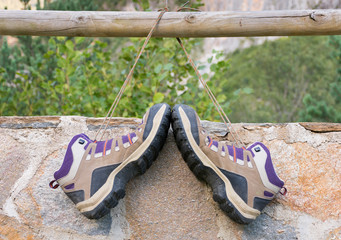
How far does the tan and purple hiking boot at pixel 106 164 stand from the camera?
902 mm

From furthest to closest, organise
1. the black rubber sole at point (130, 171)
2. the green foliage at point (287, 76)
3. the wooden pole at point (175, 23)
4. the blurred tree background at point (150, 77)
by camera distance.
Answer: the green foliage at point (287, 76), the blurred tree background at point (150, 77), the wooden pole at point (175, 23), the black rubber sole at point (130, 171)

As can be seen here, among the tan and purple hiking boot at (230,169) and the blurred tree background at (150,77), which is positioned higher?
the tan and purple hiking boot at (230,169)

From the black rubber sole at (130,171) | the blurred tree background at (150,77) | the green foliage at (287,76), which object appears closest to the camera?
the black rubber sole at (130,171)

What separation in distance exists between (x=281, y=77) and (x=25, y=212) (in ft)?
33.5

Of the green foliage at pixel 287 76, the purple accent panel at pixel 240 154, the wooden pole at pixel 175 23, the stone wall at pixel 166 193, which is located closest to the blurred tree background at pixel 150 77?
the green foliage at pixel 287 76

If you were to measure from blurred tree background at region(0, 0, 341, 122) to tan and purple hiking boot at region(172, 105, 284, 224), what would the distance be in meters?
0.57

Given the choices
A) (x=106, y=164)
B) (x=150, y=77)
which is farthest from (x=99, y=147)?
(x=150, y=77)

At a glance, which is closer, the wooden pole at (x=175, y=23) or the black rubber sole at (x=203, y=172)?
the black rubber sole at (x=203, y=172)

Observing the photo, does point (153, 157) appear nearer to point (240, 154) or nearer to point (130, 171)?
point (130, 171)

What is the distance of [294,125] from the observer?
1.14 meters

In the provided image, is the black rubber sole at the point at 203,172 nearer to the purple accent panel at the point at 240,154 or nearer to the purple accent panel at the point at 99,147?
the purple accent panel at the point at 240,154

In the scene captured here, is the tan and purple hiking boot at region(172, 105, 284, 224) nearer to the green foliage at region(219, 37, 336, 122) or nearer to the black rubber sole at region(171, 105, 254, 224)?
the black rubber sole at region(171, 105, 254, 224)

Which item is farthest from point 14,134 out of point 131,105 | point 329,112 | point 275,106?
point 275,106

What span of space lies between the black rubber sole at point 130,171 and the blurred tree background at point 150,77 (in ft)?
1.78
